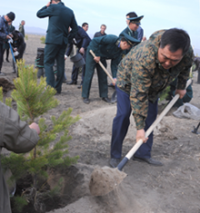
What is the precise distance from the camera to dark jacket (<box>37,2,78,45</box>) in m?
4.87

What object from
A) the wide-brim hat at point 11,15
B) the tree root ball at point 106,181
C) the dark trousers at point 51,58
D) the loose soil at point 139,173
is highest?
the wide-brim hat at point 11,15

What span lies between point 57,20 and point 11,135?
14.0ft

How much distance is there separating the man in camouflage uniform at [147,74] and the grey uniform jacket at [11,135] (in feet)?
3.78

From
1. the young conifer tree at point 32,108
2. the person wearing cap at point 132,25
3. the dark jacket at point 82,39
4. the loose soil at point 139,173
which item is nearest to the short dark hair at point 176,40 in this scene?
the young conifer tree at point 32,108

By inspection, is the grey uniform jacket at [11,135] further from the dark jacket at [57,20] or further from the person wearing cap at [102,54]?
the dark jacket at [57,20]

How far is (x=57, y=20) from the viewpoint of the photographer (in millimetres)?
4918

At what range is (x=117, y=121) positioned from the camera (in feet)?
8.87

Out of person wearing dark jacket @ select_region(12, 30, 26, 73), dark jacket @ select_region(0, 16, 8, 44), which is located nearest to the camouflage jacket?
dark jacket @ select_region(0, 16, 8, 44)

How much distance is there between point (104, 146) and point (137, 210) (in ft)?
4.92

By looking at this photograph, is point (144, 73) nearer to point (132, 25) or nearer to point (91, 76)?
point (132, 25)

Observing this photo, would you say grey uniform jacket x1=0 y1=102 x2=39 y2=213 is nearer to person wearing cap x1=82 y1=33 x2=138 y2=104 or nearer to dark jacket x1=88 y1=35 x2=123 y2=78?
person wearing cap x1=82 y1=33 x2=138 y2=104

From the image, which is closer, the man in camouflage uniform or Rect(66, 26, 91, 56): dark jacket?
the man in camouflage uniform

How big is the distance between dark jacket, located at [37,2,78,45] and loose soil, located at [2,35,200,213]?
1566mm

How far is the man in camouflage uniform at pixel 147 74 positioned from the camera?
1.86 metres
